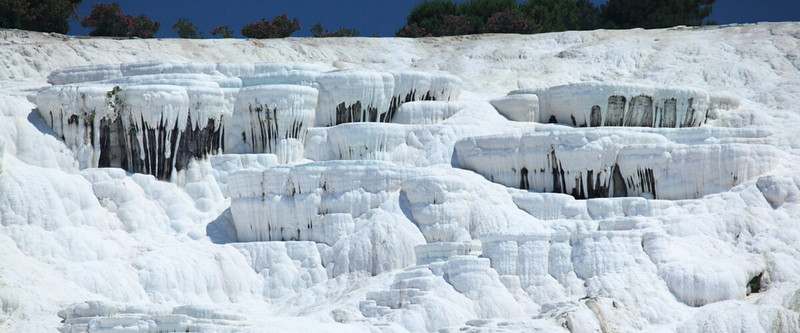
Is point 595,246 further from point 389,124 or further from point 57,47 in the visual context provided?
point 57,47

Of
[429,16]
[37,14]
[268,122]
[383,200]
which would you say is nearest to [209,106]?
[268,122]

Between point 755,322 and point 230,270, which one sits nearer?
point 755,322

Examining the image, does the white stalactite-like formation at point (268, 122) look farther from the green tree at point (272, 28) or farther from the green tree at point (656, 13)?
the green tree at point (656, 13)

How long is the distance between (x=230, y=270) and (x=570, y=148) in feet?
32.4

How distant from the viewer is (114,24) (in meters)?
56.9

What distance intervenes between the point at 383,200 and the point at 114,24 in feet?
80.4

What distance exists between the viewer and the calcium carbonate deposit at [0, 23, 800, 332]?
32188 millimetres

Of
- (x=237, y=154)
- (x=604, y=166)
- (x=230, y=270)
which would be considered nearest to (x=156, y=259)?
(x=230, y=270)

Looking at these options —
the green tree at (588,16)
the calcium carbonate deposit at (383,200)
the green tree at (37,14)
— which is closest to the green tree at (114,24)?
the green tree at (37,14)

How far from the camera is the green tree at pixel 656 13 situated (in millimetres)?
61656

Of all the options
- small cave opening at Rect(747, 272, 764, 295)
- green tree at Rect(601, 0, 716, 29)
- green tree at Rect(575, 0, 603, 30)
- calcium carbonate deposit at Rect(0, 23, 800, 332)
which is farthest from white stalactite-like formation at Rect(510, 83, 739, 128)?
green tree at Rect(575, 0, 603, 30)

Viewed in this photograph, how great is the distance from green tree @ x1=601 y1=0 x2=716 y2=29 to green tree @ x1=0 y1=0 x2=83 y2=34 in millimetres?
24178

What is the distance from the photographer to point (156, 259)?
1336 inches

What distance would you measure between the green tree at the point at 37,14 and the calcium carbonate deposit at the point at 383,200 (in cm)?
701
